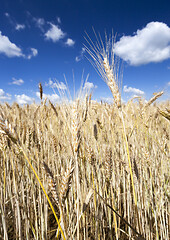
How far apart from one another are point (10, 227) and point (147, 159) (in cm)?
121

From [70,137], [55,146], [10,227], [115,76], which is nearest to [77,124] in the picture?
[70,137]

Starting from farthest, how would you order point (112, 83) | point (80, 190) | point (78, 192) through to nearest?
point (80, 190)
point (112, 83)
point (78, 192)

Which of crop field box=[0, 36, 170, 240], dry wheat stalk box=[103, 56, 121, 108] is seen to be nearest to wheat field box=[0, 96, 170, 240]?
crop field box=[0, 36, 170, 240]

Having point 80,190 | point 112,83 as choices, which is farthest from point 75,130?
point 80,190

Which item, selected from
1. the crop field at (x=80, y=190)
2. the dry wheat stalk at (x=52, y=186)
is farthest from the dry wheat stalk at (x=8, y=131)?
the dry wheat stalk at (x=52, y=186)

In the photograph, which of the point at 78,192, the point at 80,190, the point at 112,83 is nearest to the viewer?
the point at 78,192

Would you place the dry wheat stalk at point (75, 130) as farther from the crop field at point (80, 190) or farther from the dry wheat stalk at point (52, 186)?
the dry wheat stalk at point (52, 186)

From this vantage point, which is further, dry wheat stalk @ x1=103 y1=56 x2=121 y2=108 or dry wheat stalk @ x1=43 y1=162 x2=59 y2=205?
dry wheat stalk @ x1=103 y1=56 x2=121 y2=108

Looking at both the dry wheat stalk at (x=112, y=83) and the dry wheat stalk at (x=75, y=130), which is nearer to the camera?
the dry wheat stalk at (x=75, y=130)

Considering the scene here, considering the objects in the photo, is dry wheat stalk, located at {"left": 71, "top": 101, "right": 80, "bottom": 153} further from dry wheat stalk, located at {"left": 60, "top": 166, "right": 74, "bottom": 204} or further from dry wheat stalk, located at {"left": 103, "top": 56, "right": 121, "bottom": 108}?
dry wheat stalk, located at {"left": 103, "top": 56, "right": 121, "bottom": 108}

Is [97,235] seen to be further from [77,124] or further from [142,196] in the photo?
[77,124]

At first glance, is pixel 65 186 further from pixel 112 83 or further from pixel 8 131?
pixel 112 83

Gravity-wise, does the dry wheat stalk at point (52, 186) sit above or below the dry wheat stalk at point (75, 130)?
below

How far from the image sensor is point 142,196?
1126 millimetres
